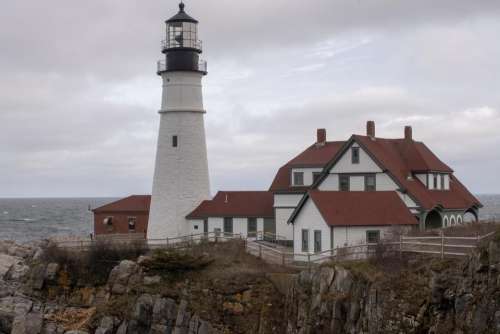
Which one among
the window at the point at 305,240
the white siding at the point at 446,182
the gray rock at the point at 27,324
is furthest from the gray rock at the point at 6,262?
the white siding at the point at 446,182

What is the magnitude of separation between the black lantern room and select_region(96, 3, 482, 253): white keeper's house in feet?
0.15

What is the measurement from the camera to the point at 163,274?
100ft

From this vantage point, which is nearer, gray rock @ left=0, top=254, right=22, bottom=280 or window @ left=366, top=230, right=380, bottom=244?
window @ left=366, top=230, right=380, bottom=244

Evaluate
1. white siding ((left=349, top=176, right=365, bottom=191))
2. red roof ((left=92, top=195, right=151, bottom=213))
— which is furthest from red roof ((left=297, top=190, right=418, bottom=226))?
red roof ((left=92, top=195, right=151, bottom=213))

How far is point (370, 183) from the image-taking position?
119 ft

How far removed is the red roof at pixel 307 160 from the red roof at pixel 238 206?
0.87 metres

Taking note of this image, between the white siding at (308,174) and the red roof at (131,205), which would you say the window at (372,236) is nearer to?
the white siding at (308,174)

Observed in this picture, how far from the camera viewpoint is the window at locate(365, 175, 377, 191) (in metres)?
36.3

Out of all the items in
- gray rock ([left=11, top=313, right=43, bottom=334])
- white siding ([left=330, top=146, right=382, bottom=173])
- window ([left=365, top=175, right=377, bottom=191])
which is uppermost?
white siding ([left=330, top=146, right=382, bottom=173])

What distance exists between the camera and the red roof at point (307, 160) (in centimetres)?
3903

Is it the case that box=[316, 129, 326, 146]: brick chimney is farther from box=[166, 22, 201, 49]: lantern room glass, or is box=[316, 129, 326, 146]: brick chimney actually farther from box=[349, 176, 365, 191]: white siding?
box=[166, 22, 201, 49]: lantern room glass

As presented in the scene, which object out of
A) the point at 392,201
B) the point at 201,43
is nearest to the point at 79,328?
the point at 392,201

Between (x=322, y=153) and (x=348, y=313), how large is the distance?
52.1 feet

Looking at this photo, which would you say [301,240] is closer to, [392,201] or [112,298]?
[392,201]
